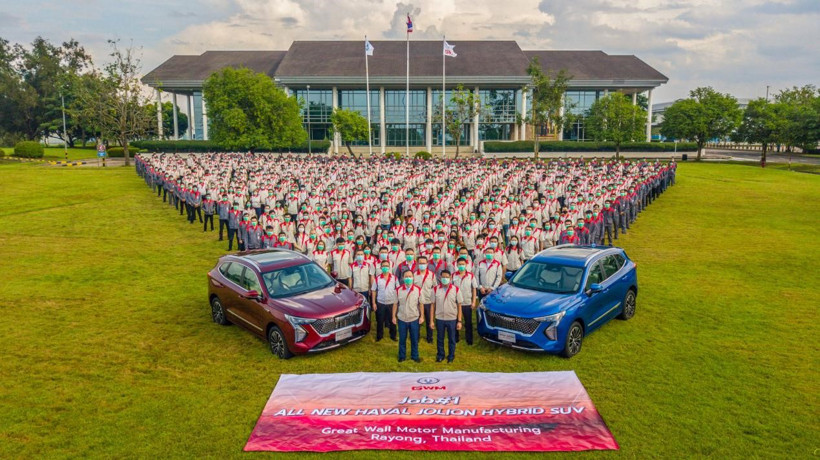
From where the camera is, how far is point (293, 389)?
325 inches

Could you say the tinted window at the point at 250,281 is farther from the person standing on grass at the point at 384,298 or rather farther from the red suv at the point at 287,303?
the person standing on grass at the point at 384,298

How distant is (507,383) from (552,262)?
3071 millimetres

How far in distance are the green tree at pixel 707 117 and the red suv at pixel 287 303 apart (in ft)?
187

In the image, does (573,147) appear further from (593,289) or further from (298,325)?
(298,325)

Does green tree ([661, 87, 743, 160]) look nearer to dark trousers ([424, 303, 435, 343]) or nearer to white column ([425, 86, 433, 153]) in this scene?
white column ([425, 86, 433, 153])

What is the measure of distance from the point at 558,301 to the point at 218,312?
6.94 metres

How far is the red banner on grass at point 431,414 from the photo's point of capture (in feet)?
22.4

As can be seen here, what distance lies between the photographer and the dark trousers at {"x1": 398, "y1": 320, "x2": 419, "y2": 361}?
9.30 meters

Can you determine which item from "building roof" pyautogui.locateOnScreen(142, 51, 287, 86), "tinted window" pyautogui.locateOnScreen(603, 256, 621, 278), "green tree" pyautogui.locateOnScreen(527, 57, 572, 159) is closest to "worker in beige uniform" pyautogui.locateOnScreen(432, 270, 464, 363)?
"tinted window" pyautogui.locateOnScreen(603, 256, 621, 278)

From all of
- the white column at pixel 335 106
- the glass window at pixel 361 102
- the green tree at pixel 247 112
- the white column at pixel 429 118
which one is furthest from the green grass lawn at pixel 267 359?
the glass window at pixel 361 102

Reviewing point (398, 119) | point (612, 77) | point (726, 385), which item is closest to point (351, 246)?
point (726, 385)

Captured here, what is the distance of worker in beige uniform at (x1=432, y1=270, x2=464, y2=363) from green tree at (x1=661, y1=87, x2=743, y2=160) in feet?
186

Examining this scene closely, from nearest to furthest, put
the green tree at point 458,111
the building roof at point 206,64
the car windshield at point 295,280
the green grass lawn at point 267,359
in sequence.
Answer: the green grass lawn at point 267,359
the car windshield at point 295,280
the green tree at point 458,111
the building roof at point 206,64

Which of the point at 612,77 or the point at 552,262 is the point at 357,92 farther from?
the point at 552,262
